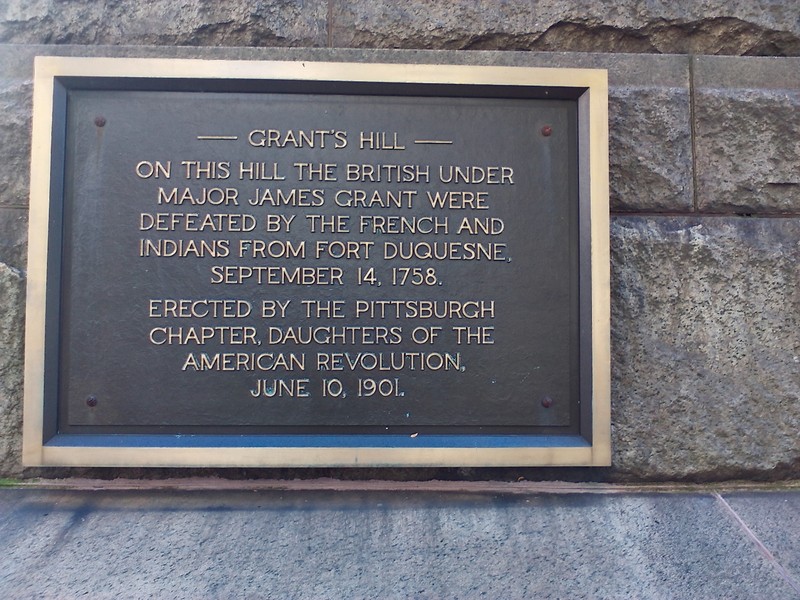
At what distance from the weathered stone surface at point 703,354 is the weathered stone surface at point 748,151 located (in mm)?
199

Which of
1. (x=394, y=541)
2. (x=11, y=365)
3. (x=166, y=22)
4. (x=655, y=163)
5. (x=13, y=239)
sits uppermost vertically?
(x=166, y=22)

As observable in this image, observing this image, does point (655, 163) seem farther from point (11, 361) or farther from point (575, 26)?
point (11, 361)

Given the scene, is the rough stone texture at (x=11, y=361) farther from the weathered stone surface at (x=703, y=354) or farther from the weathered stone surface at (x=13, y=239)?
the weathered stone surface at (x=703, y=354)

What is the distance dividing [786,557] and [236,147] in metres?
2.60

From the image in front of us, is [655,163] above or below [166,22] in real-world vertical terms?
below

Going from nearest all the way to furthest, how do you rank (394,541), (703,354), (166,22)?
(394,541) < (703,354) < (166,22)

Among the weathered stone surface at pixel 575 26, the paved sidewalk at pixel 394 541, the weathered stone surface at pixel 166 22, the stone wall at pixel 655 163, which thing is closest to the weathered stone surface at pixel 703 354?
the stone wall at pixel 655 163

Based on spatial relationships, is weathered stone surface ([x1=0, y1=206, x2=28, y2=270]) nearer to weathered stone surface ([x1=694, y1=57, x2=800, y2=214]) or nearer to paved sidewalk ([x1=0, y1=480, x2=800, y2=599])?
paved sidewalk ([x1=0, y1=480, x2=800, y2=599])

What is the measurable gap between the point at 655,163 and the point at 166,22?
2278mm

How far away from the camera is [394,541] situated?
81.7 inches

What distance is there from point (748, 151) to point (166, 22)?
268cm

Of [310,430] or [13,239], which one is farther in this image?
[13,239]

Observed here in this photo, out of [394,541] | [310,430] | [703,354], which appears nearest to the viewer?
[394,541]

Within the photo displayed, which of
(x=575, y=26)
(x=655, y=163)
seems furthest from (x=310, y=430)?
(x=575, y=26)
